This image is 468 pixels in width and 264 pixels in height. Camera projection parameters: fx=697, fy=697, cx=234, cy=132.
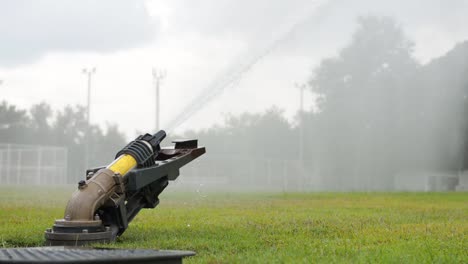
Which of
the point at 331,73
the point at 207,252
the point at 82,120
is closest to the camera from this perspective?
the point at 207,252

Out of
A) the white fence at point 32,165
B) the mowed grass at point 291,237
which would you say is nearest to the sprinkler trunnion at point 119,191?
the mowed grass at point 291,237

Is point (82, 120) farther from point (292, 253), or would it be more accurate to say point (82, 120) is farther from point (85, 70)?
point (292, 253)

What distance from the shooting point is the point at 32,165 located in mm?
48531

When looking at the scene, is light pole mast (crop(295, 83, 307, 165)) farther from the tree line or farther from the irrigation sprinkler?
the irrigation sprinkler

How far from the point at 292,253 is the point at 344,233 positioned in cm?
218

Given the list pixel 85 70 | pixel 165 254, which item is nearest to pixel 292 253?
pixel 165 254

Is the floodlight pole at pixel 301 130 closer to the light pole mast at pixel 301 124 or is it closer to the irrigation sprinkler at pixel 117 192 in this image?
the light pole mast at pixel 301 124

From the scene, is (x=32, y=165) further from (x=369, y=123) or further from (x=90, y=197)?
(x=90, y=197)

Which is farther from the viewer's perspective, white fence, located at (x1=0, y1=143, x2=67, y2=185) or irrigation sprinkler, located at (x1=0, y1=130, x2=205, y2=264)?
white fence, located at (x1=0, y1=143, x2=67, y2=185)

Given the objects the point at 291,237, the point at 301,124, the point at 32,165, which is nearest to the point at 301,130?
the point at 301,124

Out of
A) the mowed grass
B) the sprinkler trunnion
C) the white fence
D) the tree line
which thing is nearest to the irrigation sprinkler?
the sprinkler trunnion

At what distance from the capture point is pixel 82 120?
8238 cm

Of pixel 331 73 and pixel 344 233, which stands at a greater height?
pixel 331 73

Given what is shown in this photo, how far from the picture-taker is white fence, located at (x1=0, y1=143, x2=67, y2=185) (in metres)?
47.5
